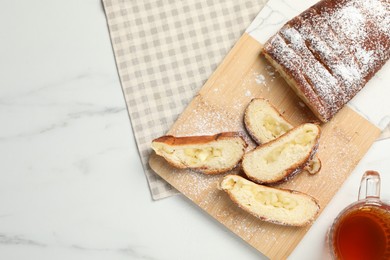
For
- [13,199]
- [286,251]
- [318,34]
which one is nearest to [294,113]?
[318,34]

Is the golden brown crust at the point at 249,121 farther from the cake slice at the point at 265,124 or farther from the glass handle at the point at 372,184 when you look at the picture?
the glass handle at the point at 372,184

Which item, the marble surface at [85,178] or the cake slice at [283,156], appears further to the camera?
the marble surface at [85,178]

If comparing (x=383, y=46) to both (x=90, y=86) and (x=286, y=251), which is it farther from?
(x=90, y=86)

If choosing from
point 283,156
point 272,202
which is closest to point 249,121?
point 283,156

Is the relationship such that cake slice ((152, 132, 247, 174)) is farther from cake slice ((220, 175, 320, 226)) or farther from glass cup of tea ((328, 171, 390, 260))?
glass cup of tea ((328, 171, 390, 260))

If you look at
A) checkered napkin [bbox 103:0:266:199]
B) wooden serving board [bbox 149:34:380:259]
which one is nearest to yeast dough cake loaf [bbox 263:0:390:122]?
wooden serving board [bbox 149:34:380:259]

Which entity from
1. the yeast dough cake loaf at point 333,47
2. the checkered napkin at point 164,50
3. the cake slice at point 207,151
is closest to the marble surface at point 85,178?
the checkered napkin at point 164,50
